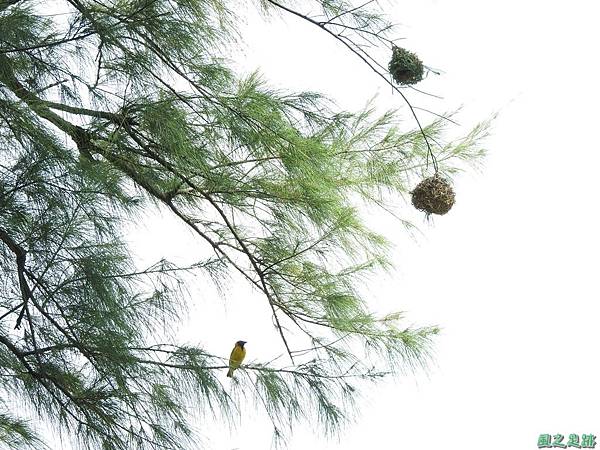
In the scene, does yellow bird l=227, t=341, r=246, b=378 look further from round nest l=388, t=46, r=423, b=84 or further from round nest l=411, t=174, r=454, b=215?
round nest l=388, t=46, r=423, b=84

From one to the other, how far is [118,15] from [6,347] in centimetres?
68

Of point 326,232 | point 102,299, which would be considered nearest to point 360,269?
point 326,232

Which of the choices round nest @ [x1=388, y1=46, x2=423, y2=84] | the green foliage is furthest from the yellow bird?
round nest @ [x1=388, y1=46, x2=423, y2=84]

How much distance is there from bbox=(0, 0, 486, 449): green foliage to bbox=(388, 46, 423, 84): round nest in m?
0.05

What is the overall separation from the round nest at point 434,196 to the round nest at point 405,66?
0.64 ft

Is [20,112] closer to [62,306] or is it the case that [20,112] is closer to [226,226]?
[62,306]

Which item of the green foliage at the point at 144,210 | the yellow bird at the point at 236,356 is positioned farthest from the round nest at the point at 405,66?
the yellow bird at the point at 236,356

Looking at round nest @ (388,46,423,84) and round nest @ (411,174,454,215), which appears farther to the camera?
round nest @ (411,174,454,215)

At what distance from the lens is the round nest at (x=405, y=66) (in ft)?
5.42

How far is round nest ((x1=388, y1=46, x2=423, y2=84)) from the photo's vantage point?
165cm

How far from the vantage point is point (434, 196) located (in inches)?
69.1

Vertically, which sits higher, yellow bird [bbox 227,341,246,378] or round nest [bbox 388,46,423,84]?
round nest [bbox 388,46,423,84]

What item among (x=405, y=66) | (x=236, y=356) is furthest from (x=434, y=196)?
(x=236, y=356)

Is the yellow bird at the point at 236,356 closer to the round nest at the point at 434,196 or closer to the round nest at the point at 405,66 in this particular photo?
the round nest at the point at 434,196
